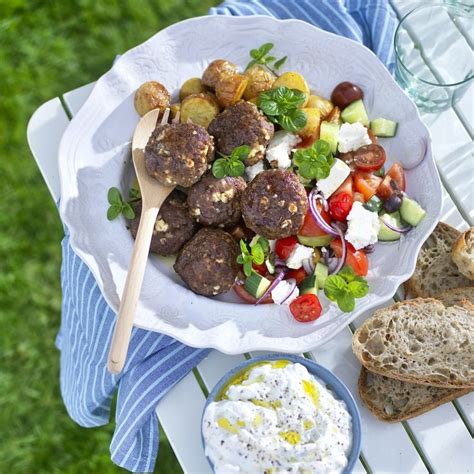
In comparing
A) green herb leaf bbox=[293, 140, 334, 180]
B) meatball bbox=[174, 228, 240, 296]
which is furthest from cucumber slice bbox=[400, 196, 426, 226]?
meatball bbox=[174, 228, 240, 296]

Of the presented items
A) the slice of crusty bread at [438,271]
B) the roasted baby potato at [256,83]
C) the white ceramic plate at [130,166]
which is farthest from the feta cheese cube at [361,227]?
the roasted baby potato at [256,83]

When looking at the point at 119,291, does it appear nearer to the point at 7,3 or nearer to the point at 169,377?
the point at 169,377

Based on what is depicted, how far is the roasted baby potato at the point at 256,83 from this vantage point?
3211 mm

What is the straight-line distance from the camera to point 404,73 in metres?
3.53

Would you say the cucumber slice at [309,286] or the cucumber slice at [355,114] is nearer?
the cucumber slice at [309,286]

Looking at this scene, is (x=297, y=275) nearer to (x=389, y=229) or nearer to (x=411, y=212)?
(x=389, y=229)

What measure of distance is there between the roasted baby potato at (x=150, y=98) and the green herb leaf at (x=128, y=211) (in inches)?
15.2

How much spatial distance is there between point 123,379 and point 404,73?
5.73ft

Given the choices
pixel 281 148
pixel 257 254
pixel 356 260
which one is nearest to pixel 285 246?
pixel 257 254

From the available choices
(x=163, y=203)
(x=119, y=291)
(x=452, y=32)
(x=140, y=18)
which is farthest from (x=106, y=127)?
(x=140, y=18)

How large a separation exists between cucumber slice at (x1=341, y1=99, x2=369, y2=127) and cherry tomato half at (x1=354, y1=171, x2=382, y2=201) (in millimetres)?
226

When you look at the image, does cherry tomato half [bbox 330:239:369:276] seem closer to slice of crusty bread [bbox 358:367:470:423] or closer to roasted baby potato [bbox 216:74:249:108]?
slice of crusty bread [bbox 358:367:470:423]

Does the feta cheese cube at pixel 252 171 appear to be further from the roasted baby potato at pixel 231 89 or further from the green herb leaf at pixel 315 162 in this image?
the roasted baby potato at pixel 231 89

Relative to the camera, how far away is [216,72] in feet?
10.4
